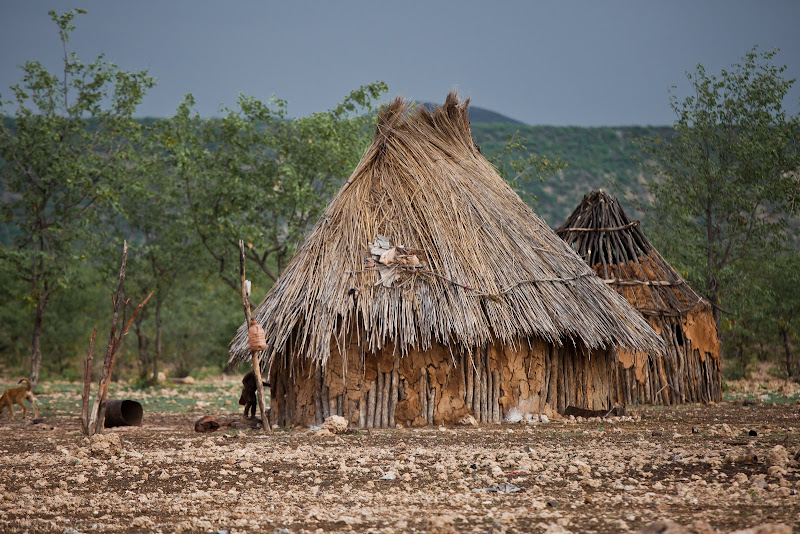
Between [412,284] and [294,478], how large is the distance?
3778mm

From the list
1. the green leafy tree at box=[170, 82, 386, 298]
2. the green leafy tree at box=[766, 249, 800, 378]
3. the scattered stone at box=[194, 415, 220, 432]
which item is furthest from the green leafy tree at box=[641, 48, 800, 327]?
the scattered stone at box=[194, 415, 220, 432]

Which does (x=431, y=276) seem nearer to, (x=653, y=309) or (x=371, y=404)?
(x=371, y=404)

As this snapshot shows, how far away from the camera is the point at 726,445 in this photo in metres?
7.12

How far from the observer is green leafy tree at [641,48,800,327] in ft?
55.3

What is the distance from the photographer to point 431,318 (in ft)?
30.2

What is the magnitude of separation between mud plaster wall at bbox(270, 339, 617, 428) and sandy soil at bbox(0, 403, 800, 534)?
0.52 meters

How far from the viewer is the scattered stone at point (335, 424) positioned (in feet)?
29.4

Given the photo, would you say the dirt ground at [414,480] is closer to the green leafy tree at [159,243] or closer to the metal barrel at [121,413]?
the metal barrel at [121,413]

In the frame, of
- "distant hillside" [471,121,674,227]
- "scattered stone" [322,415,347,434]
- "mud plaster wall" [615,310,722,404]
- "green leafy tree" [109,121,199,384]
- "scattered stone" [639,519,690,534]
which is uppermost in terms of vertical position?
"distant hillside" [471,121,674,227]

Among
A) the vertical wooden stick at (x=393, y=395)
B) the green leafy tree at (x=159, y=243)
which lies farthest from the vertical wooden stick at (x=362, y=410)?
the green leafy tree at (x=159, y=243)

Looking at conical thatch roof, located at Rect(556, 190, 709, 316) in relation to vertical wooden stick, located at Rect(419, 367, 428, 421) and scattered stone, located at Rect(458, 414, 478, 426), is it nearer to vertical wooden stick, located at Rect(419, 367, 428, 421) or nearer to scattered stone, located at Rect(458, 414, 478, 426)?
scattered stone, located at Rect(458, 414, 478, 426)

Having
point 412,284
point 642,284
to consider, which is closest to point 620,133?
point 642,284

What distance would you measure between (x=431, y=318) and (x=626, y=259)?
5.50 metres

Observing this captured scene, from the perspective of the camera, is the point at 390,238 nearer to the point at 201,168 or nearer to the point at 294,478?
the point at 294,478
